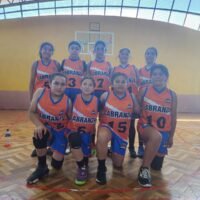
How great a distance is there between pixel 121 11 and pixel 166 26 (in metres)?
1.68

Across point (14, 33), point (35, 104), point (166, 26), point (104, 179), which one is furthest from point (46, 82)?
point (166, 26)

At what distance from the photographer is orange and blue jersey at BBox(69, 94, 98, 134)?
2.45 meters

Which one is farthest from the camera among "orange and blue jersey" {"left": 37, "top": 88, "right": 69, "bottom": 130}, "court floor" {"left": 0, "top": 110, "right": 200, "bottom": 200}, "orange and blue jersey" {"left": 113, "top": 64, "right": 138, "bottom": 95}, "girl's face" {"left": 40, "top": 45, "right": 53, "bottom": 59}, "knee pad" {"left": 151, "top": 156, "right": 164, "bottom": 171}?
"orange and blue jersey" {"left": 113, "top": 64, "right": 138, "bottom": 95}

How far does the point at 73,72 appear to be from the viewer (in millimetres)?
3043

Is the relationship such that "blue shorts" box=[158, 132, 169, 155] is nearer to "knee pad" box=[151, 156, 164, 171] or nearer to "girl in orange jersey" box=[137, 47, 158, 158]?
"knee pad" box=[151, 156, 164, 171]

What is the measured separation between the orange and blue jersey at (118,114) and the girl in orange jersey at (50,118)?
403 millimetres

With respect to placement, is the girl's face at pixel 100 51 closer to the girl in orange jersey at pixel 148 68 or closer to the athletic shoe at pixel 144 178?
the girl in orange jersey at pixel 148 68

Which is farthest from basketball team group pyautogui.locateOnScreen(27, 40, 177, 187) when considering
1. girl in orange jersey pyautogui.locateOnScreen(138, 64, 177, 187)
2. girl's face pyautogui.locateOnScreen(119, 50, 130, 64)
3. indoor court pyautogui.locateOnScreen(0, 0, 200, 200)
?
indoor court pyautogui.locateOnScreen(0, 0, 200, 200)

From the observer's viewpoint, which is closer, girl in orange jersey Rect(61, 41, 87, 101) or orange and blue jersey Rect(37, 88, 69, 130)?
orange and blue jersey Rect(37, 88, 69, 130)

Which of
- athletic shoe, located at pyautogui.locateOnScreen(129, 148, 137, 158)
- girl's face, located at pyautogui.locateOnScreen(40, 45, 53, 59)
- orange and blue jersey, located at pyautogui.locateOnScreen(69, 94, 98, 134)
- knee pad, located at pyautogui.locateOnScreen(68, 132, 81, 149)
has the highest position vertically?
girl's face, located at pyautogui.locateOnScreen(40, 45, 53, 59)

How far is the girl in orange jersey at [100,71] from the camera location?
3.00m

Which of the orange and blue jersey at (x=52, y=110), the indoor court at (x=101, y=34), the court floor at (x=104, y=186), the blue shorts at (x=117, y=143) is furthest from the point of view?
the indoor court at (x=101, y=34)

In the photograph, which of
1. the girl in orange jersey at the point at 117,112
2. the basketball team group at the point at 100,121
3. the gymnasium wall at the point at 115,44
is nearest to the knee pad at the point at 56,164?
the basketball team group at the point at 100,121

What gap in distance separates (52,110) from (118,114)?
69 centimetres
